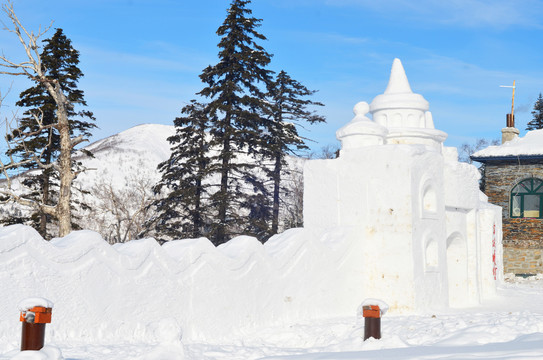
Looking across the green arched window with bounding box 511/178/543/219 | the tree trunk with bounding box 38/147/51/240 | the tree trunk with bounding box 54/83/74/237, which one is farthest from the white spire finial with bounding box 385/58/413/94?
the tree trunk with bounding box 38/147/51/240

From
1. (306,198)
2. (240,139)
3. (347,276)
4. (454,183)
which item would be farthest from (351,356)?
(240,139)

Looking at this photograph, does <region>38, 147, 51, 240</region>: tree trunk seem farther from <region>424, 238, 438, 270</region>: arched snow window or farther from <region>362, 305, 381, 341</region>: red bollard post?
<region>362, 305, 381, 341</region>: red bollard post

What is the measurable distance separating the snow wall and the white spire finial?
448 cm

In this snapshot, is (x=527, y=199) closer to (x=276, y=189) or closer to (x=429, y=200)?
(x=276, y=189)

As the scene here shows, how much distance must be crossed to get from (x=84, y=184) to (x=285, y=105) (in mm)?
32697

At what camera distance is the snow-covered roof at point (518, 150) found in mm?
23406

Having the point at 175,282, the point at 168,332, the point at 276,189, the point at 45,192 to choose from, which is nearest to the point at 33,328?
the point at 168,332

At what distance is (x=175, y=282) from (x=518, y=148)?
17801 millimetres

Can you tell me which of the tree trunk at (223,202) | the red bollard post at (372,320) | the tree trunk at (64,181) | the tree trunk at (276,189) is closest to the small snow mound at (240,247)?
the red bollard post at (372,320)

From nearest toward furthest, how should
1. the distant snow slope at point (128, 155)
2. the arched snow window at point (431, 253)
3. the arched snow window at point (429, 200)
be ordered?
the arched snow window at point (429, 200), the arched snow window at point (431, 253), the distant snow slope at point (128, 155)

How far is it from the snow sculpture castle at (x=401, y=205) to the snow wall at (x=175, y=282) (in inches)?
24.5

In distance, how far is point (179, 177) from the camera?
78.2ft

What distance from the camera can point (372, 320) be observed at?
8.16 meters

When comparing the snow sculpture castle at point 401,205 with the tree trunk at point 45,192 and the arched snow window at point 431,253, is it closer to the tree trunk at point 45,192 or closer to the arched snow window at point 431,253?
the arched snow window at point 431,253
